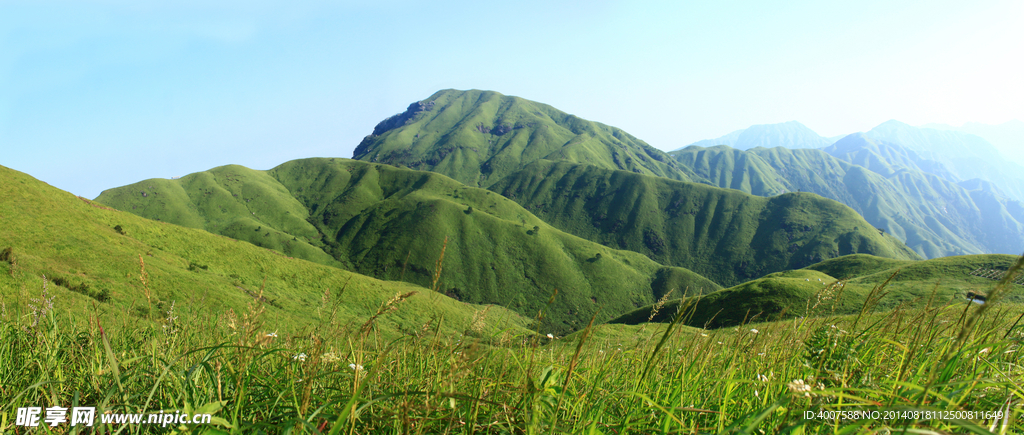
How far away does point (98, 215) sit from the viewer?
60.1 m

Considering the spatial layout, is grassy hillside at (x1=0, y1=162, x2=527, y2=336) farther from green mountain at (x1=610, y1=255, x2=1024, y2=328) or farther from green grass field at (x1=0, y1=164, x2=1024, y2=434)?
green mountain at (x1=610, y1=255, x2=1024, y2=328)

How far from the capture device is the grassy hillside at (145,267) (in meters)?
34.8

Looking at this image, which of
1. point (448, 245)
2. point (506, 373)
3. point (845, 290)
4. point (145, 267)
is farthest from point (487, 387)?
point (448, 245)

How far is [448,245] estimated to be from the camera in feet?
527

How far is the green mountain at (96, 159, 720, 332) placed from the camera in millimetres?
142750

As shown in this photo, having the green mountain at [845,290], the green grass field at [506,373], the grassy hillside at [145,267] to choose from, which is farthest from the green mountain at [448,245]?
the green grass field at [506,373]

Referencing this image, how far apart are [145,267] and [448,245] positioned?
129547mm

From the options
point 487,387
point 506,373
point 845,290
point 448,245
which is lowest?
point 845,290

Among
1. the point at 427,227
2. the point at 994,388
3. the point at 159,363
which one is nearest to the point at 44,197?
the point at 159,363

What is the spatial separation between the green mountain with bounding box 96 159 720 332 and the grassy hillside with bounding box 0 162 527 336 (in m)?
62.6

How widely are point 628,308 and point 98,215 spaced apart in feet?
434

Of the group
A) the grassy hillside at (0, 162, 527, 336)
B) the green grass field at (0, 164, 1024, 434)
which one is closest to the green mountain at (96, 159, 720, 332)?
the grassy hillside at (0, 162, 527, 336)

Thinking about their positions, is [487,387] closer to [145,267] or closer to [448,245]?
[145,267]

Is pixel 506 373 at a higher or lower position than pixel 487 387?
lower
